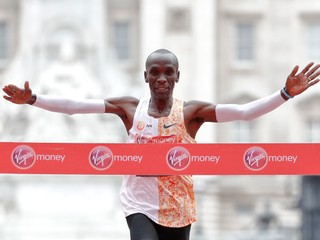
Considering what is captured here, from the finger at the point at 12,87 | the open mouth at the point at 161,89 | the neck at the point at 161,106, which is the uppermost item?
the open mouth at the point at 161,89

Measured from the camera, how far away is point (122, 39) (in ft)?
190

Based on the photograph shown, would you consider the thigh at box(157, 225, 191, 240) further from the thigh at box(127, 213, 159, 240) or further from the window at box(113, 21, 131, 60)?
the window at box(113, 21, 131, 60)

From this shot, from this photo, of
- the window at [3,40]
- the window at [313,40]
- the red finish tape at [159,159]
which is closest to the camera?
the red finish tape at [159,159]

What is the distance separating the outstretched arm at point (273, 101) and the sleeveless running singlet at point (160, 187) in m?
0.25

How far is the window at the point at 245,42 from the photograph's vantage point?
2282 inches

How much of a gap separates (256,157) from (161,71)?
738 mm

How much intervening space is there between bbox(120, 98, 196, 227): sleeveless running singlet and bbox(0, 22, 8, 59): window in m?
48.8

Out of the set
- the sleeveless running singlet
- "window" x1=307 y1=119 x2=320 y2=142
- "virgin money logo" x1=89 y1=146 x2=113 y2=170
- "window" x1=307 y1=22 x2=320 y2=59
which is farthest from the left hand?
"window" x1=307 y1=22 x2=320 y2=59

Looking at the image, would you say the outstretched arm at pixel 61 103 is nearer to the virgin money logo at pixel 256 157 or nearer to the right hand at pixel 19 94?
the right hand at pixel 19 94

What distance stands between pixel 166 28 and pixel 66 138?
1182cm

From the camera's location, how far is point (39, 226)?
42219mm

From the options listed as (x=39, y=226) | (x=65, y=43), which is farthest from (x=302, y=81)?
(x=65, y=43)

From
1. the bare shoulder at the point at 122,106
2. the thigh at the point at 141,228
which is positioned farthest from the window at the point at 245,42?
the thigh at the point at 141,228

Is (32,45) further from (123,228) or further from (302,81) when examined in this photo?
(302,81)
